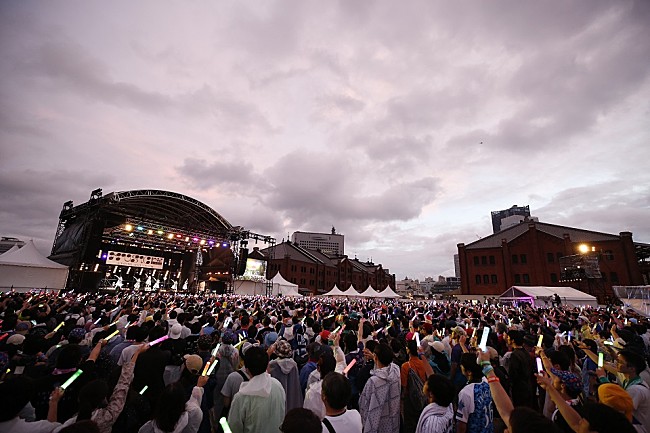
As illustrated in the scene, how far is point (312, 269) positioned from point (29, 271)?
46.9 meters

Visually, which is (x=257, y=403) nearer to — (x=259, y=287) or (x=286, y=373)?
(x=286, y=373)

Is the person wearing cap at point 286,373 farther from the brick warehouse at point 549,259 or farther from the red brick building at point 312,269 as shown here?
the red brick building at point 312,269

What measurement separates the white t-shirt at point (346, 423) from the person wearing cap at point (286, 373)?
6.49 feet

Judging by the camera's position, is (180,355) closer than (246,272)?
Yes

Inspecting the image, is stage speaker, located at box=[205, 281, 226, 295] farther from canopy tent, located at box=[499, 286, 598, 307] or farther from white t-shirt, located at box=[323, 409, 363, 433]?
white t-shirt, located at box=[323, 409, 363, 433]

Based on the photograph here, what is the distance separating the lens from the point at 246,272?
1508 inches

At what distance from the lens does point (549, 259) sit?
44.5 meters

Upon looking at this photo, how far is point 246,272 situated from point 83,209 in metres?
18.4

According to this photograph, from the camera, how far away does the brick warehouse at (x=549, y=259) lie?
1556 inches

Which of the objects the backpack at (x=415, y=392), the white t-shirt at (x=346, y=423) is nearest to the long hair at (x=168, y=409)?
the white t-shirt at (x=346, y=423)

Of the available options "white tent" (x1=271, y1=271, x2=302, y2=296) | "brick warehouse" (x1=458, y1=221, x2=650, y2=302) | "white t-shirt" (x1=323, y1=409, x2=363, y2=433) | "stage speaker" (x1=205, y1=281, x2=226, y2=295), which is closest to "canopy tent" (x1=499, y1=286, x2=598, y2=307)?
"brick warehouse" (x1=458, y1=221, x2=650, y2=302)

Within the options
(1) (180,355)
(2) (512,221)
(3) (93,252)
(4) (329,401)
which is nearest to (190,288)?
(3) (93,252)

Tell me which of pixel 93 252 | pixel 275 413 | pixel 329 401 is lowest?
pixel 275 413

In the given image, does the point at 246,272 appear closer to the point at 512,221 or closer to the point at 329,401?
the point at 329,401
